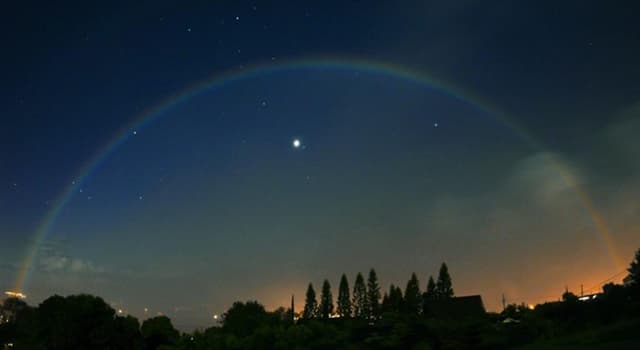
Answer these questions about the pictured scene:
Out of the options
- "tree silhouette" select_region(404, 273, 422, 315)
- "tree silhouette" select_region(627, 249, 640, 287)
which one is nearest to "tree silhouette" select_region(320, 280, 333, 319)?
"tree silhouette" select_region(404, 273, 422, 315)

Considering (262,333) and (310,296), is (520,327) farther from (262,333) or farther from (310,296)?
(310,296)

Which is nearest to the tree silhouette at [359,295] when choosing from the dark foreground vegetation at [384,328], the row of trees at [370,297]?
the row of trees at [370,297]

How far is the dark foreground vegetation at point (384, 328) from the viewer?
45.8 ft

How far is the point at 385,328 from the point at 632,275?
12.7 m

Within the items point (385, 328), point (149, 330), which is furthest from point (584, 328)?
point (149, 330)

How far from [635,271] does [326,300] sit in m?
89.6

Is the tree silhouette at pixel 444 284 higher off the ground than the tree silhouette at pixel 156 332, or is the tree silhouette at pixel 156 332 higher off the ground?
the tree silhouette at pixel 444 284

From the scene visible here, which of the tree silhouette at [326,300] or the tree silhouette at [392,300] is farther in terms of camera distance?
the tree silhouette at [326,300]

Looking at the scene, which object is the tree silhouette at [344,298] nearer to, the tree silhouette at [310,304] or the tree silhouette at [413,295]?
the tree silhouette at [310,304]

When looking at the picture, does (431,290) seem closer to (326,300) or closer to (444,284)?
(444,284)

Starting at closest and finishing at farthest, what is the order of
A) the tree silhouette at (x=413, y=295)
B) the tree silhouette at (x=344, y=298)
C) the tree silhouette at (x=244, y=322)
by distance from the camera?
the tree silhouette at (x=244, y=322), the tree silhouette at (x=413, y=295), the tree silhouette at (x=344, y=298)

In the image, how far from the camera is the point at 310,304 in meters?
103

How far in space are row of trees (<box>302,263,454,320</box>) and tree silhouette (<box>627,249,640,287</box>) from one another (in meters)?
71.1

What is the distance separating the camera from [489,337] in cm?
1619
